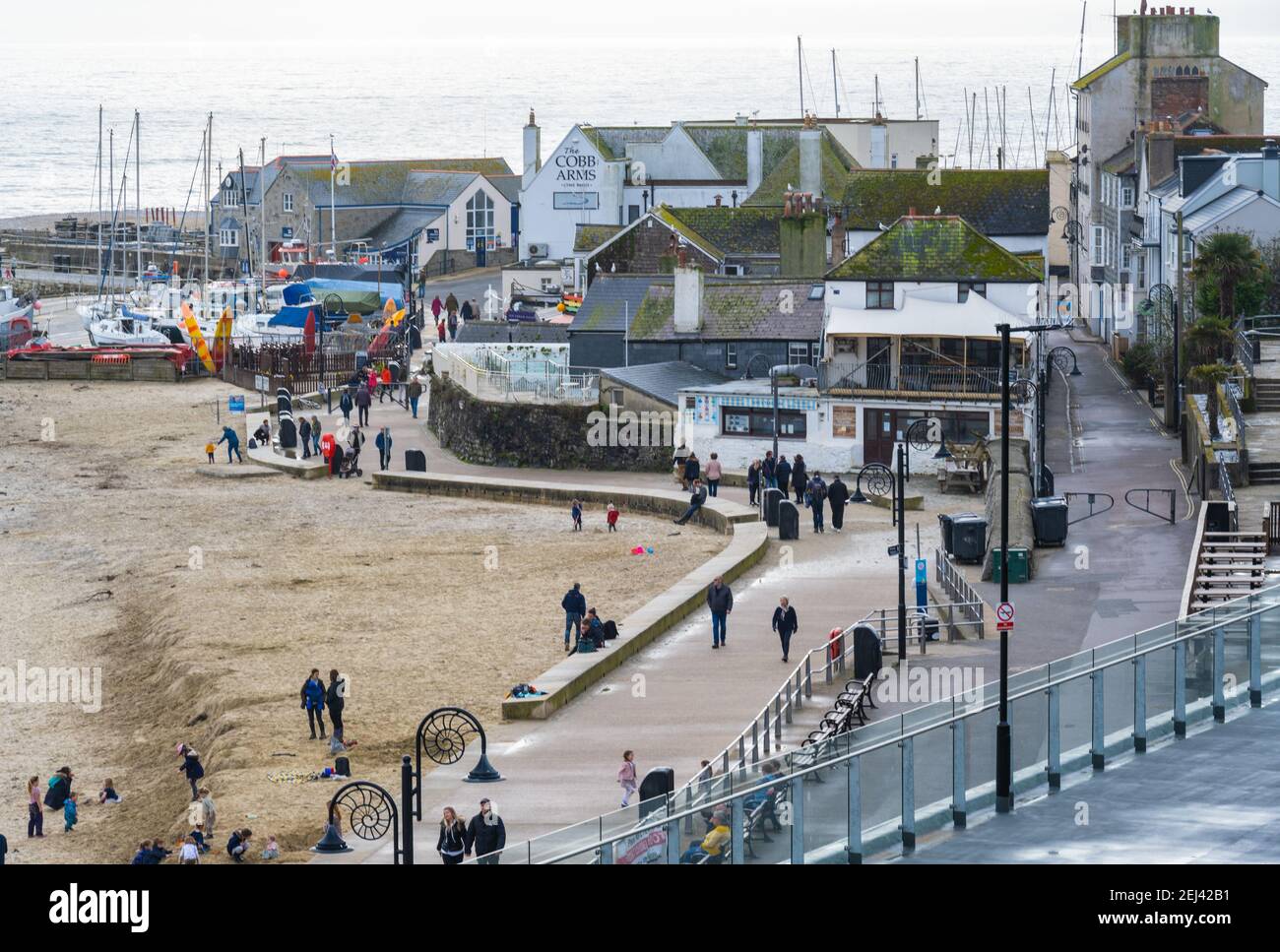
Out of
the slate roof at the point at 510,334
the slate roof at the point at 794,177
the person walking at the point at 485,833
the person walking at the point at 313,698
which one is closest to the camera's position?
the person walking at the point at 485,833

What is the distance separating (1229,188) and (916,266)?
485 inches

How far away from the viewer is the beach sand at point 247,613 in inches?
1131

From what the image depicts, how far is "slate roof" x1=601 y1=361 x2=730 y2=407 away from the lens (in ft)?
174

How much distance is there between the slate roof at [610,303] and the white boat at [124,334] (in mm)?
25112

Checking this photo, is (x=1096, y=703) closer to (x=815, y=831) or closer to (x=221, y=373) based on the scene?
(x=815, y=831)

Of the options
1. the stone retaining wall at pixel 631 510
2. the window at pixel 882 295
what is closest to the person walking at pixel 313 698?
the stone retaining wall at pixel 631 510

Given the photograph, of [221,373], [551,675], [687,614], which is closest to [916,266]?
[687,614]

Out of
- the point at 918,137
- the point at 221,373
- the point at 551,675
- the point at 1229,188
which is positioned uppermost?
the point at 918,137

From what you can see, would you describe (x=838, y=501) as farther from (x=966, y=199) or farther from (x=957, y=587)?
(x=966, y=199)

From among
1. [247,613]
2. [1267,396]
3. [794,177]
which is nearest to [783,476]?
[1267,396]

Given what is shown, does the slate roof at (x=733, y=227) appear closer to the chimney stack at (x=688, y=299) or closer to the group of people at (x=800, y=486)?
the chimney stack at (x=688, y=299)

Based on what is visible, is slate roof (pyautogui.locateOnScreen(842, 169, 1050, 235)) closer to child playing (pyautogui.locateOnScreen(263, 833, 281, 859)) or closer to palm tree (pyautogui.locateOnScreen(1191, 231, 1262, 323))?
palm tree (pyautogui.locateOnScreen(1191, 231, 1262, 323))

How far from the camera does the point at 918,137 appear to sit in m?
93.9

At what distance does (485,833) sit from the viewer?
73.0 feet
